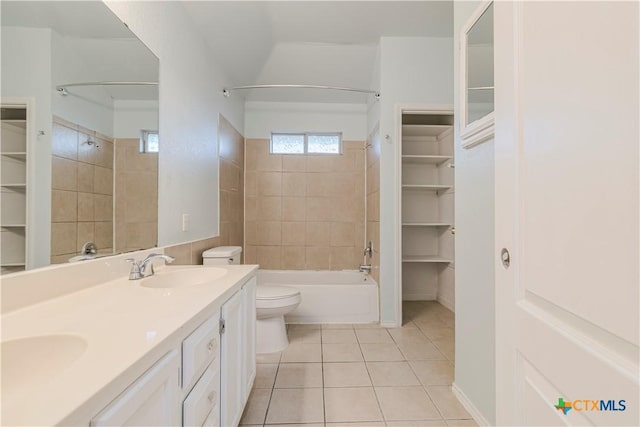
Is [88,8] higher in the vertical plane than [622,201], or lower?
higher

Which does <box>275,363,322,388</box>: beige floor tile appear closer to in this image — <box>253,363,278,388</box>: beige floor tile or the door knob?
<box>253,363,278,388</box>: beige floor tile

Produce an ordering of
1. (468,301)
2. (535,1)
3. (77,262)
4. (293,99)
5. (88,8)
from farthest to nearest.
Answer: (293,99)
(468,301)
(88,8)
(77,262)
(535,1)

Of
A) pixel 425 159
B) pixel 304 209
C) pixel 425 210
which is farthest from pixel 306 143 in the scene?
pixel 425 210

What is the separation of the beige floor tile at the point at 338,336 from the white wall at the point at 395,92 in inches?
15.6

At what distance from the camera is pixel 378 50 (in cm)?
272

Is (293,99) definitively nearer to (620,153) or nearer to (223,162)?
(223,162)

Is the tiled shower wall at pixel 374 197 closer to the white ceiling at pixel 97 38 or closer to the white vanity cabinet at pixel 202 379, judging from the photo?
the white vanity cabinet at pixel 202 379

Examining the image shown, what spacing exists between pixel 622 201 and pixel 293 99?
347 centimetres

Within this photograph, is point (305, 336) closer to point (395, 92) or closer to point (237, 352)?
point (237, 352)

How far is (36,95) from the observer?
883 millimetres

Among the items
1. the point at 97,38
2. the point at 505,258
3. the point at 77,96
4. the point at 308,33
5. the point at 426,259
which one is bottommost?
the point at 426,259

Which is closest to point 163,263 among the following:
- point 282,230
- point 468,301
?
point 468,301

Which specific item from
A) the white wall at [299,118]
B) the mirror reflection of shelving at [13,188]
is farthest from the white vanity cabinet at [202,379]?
the white wall at [299,118]

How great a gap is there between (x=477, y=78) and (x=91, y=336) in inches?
72.9
